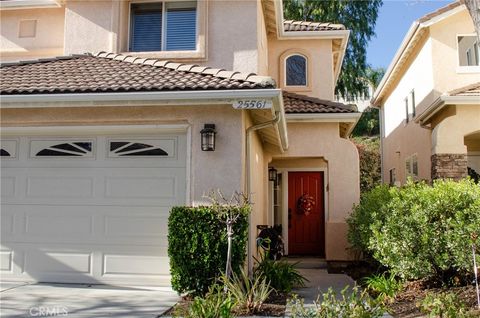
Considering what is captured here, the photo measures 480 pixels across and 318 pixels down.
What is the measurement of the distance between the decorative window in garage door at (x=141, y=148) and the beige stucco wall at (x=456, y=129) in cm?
714

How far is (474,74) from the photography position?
518 inches

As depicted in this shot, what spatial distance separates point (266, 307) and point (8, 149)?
5.57 meters

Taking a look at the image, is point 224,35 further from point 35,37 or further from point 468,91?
point 468,91

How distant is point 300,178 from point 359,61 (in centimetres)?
1716

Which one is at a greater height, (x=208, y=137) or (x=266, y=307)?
(x=208, y=137)

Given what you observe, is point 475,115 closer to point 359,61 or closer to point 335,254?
point 335,254

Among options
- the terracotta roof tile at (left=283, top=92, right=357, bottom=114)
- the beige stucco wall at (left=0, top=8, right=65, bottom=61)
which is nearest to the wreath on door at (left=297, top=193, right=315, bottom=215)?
the terracotta roof tile at (left=283, top=92, right=357, bottom=114)

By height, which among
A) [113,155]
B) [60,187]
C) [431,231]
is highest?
[113,155]

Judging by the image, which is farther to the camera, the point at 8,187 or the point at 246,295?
the point at 8,187

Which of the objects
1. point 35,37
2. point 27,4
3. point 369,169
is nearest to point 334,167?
point 35,37

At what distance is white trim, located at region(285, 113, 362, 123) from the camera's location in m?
12.1

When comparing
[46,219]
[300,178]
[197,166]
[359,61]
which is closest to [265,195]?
[300,178]

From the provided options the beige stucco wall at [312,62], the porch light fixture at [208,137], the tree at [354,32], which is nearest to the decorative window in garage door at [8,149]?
the porch light fixture at [208,137]

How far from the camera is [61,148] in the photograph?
819 cm
